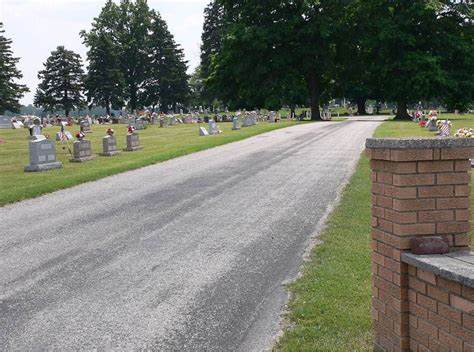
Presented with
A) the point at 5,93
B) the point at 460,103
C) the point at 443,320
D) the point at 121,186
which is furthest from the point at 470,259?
the point at 5,93

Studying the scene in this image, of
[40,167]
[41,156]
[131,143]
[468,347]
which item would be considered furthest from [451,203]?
[131,143]

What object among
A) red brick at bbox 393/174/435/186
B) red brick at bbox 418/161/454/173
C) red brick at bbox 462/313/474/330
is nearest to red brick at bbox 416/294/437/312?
red brick at bbox 462/313/474/330

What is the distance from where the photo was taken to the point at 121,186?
1315cm

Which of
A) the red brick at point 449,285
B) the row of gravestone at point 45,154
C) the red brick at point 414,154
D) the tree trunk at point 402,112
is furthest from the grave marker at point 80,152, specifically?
the tree trunk at point 402,112

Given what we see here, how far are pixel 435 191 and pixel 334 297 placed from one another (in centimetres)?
198

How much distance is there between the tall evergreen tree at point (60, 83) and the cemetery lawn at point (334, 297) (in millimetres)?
86082

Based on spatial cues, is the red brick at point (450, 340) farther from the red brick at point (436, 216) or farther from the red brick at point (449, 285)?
the red brick at point (436, 216)

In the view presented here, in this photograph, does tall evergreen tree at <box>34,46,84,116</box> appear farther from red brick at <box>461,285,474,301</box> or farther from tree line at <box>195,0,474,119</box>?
red brick at <box>461,285,474,301</box>

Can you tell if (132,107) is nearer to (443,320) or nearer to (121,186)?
(121,186)

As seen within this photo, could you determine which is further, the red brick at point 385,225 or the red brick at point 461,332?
the red brick at point 385,225

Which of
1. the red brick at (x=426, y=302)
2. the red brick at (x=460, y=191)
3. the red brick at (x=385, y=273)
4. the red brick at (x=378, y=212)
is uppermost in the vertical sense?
the red brick at (x=460, y=191)

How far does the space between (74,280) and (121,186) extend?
24.0ft

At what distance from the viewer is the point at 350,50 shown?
53.3m

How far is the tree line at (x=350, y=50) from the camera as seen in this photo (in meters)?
46.3
